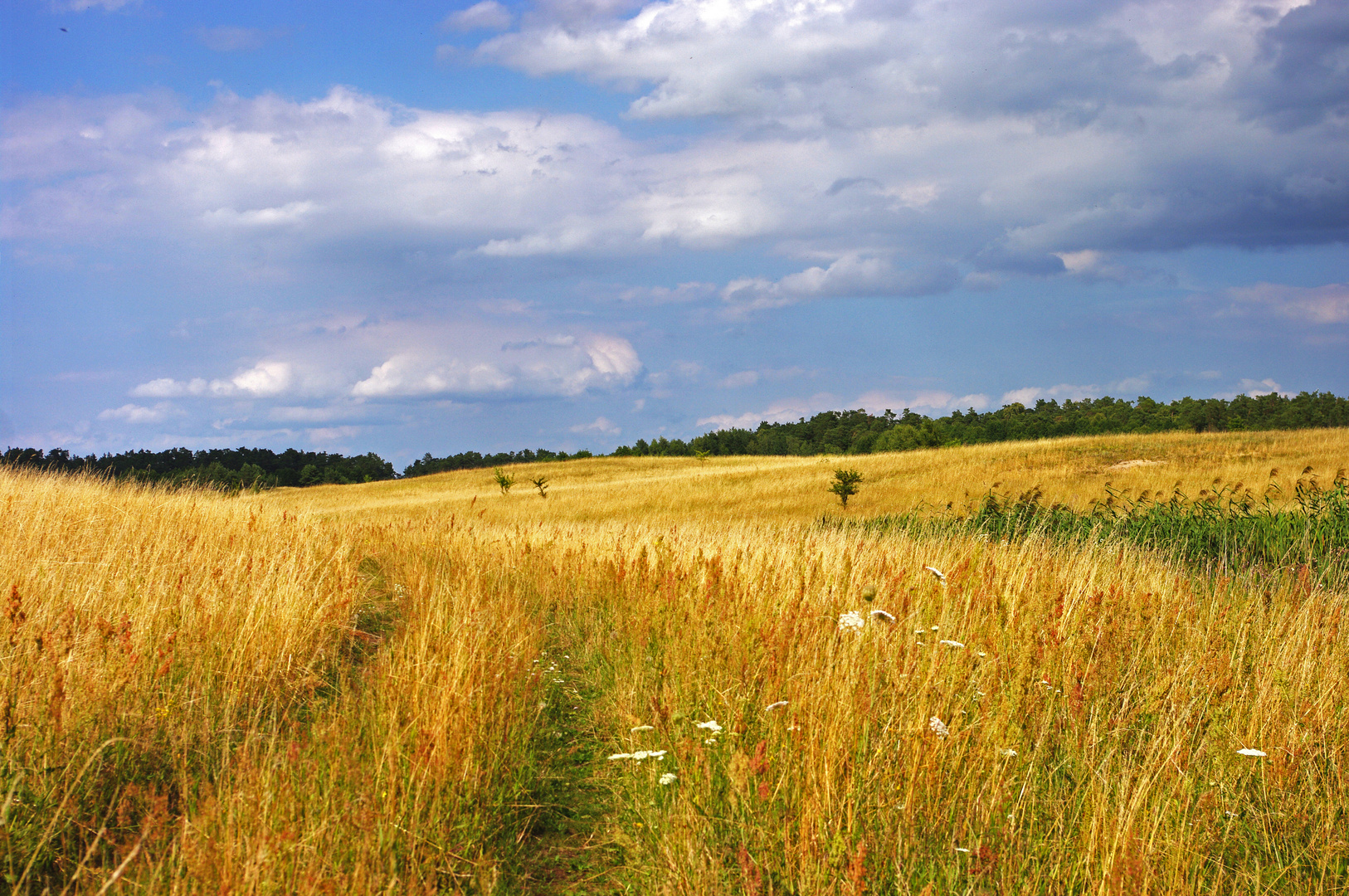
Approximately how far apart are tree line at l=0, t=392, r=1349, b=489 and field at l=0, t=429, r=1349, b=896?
64212mm

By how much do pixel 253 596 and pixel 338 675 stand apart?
928 mm

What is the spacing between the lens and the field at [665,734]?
3.07 meters

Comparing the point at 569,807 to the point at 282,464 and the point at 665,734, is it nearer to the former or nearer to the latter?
the point at 665,734

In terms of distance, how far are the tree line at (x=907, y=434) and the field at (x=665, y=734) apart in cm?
6421

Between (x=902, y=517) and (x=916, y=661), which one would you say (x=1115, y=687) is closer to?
(x=916, y=661)

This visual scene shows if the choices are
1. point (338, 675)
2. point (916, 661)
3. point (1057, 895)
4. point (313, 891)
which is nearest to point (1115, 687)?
point (916, 661)

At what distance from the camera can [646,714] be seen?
4.68 meters

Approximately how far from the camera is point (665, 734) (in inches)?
159

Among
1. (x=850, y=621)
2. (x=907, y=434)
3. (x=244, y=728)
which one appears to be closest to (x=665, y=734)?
(x=850, y=621)

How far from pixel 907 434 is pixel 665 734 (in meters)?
98.9

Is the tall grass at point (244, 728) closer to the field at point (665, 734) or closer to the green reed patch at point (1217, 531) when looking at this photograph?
the field at point (665, 734)

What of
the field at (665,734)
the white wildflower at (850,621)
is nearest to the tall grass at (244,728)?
the field at (665,734)

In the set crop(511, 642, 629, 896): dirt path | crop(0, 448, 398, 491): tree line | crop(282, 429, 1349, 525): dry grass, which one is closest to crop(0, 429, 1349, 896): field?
crop(511, 642, 629, 896): dirt path

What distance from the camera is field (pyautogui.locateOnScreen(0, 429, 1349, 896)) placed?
307cm
